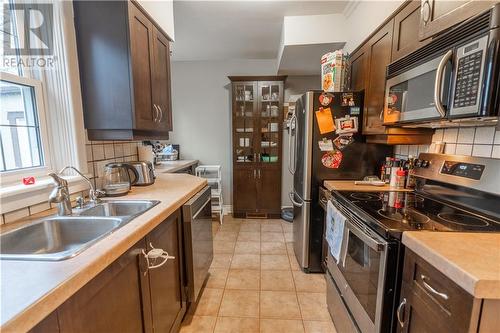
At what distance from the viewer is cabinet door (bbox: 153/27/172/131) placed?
6.04 ft

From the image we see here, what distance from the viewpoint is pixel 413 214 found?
115 centimetres

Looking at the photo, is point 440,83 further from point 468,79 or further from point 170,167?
point 170,167

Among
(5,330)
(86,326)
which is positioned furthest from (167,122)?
(5,330)

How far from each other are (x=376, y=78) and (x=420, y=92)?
0.64m

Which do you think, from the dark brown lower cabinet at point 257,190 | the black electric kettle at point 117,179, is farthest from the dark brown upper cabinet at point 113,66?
the dark brown lower cabinet at point 257,190

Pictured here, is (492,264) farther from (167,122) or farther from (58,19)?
(58,19)

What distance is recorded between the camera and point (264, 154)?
3.62 meters

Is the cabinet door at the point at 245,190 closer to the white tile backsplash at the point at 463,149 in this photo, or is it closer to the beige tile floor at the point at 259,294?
the beige tile floor at the point at 259,294

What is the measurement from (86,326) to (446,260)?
3.70 feet

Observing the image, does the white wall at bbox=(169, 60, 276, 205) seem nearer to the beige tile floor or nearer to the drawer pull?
the beige tile floor

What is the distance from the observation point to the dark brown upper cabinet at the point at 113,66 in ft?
4.74

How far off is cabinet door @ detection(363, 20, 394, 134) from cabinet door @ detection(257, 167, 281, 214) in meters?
1.81

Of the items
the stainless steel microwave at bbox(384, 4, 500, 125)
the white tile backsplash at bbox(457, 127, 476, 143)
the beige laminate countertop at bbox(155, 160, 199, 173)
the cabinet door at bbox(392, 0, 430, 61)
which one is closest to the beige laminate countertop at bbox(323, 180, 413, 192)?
the white tile backsplash at bbox(457, 127, 476, 143)

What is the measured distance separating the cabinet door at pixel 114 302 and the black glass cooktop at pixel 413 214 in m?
1.08
